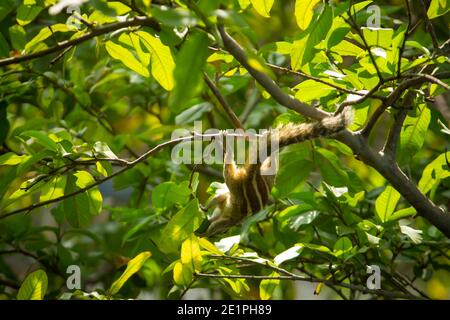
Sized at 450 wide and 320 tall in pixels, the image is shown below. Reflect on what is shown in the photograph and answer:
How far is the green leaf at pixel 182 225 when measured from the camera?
1.16 m

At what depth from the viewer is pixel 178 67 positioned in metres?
0.75

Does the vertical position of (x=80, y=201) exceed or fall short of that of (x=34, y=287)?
it exceeds it

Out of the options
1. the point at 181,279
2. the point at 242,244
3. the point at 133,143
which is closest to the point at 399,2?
the point at 133,143

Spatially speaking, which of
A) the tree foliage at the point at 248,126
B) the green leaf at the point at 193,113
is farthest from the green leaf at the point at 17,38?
the green leaf at the point at 193,113

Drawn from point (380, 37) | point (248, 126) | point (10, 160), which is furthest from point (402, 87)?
point (248, 126)

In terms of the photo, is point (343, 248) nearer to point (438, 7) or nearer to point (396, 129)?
point (396, 129)

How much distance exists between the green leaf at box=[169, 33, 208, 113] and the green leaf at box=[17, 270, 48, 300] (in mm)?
626

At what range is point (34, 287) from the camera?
1.26m

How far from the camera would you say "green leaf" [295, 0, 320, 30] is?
43.9 inches

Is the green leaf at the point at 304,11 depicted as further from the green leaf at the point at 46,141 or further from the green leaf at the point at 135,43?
the green leaf at the point at 46,141

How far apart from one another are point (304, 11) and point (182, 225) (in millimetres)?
424

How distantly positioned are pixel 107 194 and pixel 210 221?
1471 millimetres

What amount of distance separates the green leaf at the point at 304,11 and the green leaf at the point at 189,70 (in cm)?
38
